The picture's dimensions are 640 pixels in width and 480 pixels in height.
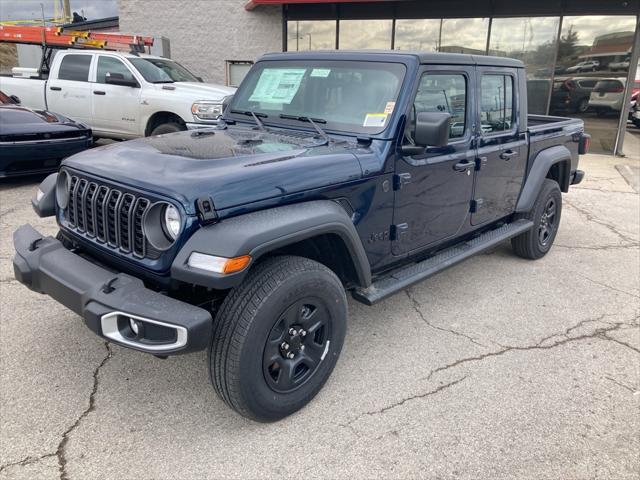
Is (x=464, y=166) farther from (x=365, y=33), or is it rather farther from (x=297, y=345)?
(x=365, y=33)

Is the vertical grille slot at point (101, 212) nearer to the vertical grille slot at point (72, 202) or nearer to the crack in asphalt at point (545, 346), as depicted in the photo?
the vertical grille slot at point (72, 202)

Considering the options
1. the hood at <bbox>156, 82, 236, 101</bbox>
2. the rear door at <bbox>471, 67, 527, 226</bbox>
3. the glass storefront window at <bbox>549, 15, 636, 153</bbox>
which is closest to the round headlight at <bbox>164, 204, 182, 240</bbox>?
the rear door at <bbox>471, 67, 527, 226</bbox>

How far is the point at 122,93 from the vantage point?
8477 millimetres

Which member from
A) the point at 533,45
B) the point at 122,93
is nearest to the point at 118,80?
the point at 122,93

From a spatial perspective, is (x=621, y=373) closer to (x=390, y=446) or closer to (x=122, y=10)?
(x=390, y=446)

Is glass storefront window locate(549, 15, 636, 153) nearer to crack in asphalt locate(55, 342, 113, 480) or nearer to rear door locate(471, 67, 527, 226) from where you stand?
rear door locate(471, 67, 527, 226)

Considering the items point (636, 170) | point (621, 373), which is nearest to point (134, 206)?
point (621, 373)

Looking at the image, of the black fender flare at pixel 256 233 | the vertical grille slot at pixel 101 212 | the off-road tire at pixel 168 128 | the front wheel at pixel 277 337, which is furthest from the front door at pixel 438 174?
the off-road tire at pixel 168 128

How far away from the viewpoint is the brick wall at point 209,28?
13344mm

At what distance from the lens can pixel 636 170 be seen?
10.5 m

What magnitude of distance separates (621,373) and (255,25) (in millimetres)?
12319

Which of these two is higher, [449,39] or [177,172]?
[449,39]

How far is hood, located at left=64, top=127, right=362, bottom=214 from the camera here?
2.43m

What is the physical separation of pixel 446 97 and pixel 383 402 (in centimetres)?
210
